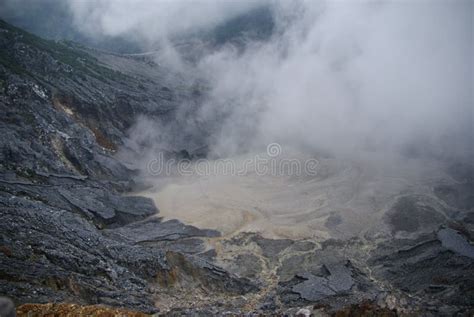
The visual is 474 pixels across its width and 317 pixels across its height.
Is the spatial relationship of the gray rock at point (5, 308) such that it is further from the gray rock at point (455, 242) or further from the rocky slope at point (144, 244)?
the gray rock at point (455, 242)

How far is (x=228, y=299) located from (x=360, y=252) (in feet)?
38.1

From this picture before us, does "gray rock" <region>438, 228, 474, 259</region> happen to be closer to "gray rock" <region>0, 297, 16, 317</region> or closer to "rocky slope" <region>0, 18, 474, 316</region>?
A: "rocky slope" <region>0, 18, 474, 316</region>

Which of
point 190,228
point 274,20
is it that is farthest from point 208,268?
point 274,20

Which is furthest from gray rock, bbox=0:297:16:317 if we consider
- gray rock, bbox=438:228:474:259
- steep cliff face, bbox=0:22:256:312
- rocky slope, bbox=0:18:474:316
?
gray rock, bbox=438:228:474:259

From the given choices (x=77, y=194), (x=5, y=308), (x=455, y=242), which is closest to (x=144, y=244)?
(x=77, y=194)

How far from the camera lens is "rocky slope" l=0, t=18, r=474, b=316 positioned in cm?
2169

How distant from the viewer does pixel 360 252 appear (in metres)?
32.0

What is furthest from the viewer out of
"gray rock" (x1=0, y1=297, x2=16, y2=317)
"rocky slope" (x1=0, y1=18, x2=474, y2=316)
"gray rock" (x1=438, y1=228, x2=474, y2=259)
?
"gray rock" (x1=438, y1=228, x2=474, y2=259)

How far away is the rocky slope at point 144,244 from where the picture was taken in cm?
2169

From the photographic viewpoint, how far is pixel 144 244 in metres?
32.8

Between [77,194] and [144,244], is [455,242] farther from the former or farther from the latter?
[77,194]

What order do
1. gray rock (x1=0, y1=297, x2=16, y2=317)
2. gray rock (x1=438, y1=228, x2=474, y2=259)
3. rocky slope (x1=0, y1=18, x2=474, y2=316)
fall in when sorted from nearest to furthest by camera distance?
gray rock (x1=0, y1=297, x2=16, y2=317), rocky slope (x1=0, y1=18, x2=474, y2=316), gray rock (x1=438, y1=228, x2=474, y2=259)

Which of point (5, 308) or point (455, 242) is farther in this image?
point (455, 242)

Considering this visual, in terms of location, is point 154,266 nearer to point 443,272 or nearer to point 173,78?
point 443,272
